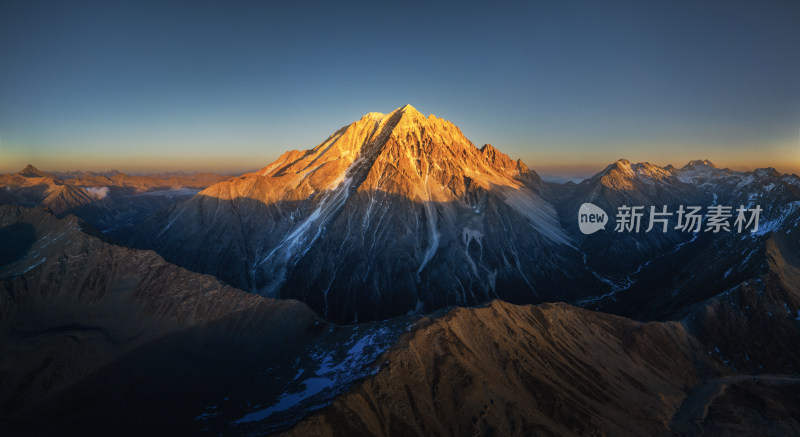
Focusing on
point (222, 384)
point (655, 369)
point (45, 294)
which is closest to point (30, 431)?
→ point (222, 384)

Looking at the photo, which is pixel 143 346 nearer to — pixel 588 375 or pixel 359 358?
pixel 359 358

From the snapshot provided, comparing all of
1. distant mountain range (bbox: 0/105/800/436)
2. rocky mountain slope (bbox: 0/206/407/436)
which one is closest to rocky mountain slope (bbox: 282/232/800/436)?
distant mountain range (bbox: 0/105/800/436)

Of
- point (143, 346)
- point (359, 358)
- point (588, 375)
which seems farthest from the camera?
point (588, 375)

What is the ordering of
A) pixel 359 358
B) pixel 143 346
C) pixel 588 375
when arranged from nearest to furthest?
pixel 359 358 < pixel 143 346 < pixel 588 375

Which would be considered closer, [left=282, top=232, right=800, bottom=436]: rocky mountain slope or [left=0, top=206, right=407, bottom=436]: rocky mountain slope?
[left=0, top=206, right=407, bottom=436]: rocky mountain slope

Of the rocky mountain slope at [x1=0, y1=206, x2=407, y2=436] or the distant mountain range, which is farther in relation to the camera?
the distant mountain range

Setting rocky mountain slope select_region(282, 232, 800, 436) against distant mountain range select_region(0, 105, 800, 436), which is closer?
distant mountain range select_region(0, 105, 800, 436)

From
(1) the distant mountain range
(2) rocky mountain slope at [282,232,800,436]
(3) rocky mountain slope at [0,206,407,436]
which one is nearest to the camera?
(3) rocky mountain slope at [0,206,407,436]

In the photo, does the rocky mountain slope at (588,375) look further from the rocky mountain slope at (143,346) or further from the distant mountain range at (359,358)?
the rocky mountain slope at (143,346)

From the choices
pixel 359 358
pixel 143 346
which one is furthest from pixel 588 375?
pixel 143 346

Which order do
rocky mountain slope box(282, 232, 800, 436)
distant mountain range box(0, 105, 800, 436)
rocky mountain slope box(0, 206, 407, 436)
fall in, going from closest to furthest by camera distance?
rocky mountain slope box(0, 206, 407, 436), distant mountain range box(0, 105, 800, 436), rocky mountain slope box(282, 232, 800, 436)

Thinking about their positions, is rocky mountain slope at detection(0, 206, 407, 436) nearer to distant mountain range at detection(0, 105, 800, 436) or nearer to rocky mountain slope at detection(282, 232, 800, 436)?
distant mountain range at detection(0, 105, 800, 436)

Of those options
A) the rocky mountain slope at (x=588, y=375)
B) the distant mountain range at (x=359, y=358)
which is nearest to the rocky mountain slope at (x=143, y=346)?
the distant mountain range at (x=359, y=358)
